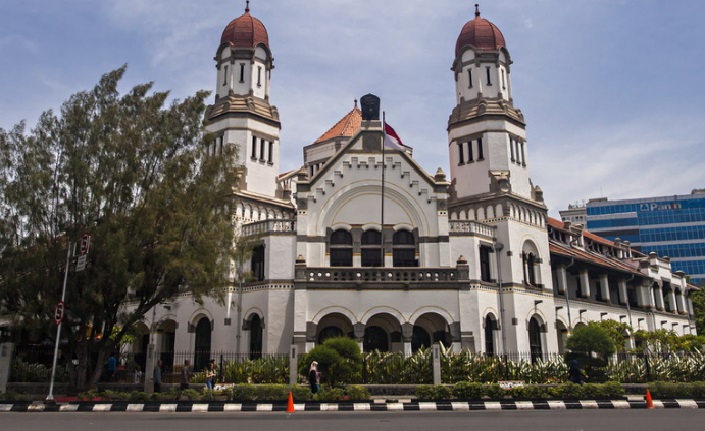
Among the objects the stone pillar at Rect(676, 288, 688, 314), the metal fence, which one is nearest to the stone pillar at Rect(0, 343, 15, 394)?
the metal fence

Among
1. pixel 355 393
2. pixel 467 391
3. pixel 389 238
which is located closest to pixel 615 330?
pixel 389 238

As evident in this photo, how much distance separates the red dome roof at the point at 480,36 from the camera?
1630 inches

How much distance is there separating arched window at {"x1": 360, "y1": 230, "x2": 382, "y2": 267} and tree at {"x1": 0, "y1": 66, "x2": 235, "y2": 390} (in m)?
11.6

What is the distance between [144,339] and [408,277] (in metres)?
19.9

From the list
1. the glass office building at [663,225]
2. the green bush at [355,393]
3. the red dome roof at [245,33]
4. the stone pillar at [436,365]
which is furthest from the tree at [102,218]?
the glass office building at [663,225]

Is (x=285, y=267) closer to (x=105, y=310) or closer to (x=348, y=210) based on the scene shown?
(x=348, y=210)

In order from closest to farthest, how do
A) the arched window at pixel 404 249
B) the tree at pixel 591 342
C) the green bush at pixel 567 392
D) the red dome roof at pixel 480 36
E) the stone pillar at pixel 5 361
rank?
the green bush at pixel 567 392
the stone pillar at pixel 5 361
the tree at pixel 591 342
the arched window at pixel 404 249
the red dome roof at pixel 480 36

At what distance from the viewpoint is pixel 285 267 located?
34.5 meters

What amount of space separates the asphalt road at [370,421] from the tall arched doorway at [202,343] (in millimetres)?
16074

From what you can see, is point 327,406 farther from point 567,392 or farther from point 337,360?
point 567,392

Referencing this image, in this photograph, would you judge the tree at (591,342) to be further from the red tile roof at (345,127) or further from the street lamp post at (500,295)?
the red tile roof at (345,127)

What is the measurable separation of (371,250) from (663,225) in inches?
3448

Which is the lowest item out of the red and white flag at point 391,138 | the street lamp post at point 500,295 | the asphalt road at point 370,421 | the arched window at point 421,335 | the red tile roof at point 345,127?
the asphalt road at point 370,421

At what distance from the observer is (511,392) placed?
22.6 m
